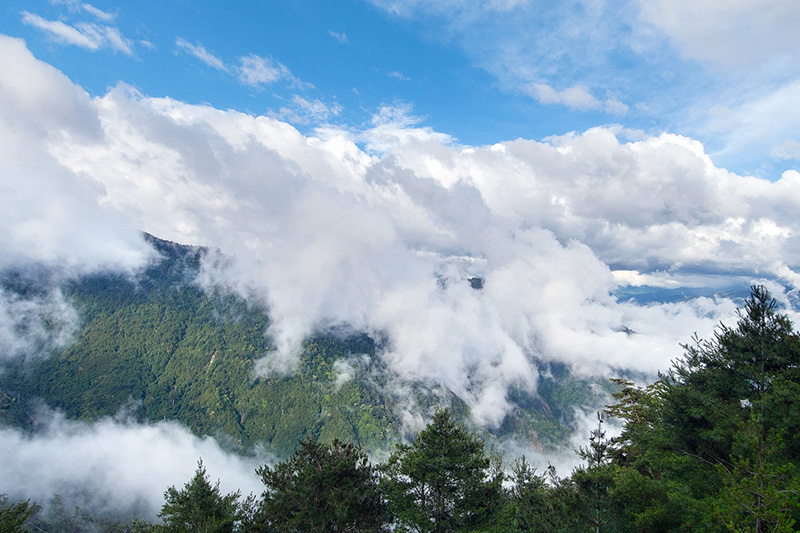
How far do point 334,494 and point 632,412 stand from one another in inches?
1446

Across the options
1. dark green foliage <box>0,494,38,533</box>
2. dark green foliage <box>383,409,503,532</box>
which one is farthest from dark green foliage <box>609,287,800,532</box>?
dark green foliage <box>0,494,38,533</box>

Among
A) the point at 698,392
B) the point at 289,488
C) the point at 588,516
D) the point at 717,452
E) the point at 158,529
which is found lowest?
the point at 158,529

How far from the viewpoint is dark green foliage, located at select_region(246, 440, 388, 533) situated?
27.9 m

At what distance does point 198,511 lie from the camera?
30.6 m

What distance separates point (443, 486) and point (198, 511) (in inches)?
→ 818

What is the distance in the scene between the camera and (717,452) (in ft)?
80.1

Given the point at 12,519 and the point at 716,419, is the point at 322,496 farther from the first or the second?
the point at 716,419

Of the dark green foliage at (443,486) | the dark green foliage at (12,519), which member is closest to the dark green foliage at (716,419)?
the dark green foliage at (443,486)

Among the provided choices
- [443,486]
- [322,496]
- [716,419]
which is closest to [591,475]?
[716,419]

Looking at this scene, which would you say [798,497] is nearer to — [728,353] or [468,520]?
[728,353]

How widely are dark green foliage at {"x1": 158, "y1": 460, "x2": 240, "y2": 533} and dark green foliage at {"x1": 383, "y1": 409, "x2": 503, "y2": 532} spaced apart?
1425cm

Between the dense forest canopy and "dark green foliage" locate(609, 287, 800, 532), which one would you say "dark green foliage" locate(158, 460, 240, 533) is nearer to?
the dense forest canopy

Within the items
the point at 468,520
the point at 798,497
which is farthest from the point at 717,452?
the point at 468,520

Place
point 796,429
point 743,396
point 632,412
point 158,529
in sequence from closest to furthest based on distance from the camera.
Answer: point 796,429
point 743,396
point 158,529
point 632,412
